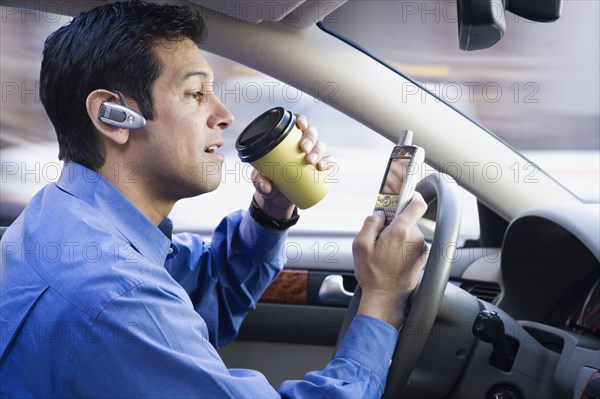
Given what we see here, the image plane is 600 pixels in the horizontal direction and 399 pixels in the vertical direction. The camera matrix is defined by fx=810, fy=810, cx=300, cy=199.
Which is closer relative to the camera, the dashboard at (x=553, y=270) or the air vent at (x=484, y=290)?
the dashboard at (x=553, y=270)

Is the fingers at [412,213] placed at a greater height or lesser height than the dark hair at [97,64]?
lesser

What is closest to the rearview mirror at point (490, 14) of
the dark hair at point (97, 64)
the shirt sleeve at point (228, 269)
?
the dark hair at point (97, 64)

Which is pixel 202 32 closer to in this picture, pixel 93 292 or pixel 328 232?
pixel 93 292

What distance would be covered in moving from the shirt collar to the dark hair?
0.17 ft

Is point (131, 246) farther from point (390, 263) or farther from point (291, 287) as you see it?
point (291, 287)

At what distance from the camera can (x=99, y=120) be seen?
1.20 metres

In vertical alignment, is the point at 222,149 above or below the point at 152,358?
below

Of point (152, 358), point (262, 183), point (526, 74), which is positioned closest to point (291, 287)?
point (262, 183)

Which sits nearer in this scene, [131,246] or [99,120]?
[131,246]

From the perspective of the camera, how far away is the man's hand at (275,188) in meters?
1.30

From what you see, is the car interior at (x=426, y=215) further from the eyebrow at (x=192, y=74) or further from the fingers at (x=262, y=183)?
the eyebrow at (x=192, y=74)

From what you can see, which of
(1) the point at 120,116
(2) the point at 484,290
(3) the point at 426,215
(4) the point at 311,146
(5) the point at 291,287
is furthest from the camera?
(5) the point at 291,287

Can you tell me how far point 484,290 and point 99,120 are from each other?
0.91 metres

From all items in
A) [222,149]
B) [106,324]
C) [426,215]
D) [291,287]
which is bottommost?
[291,287]
